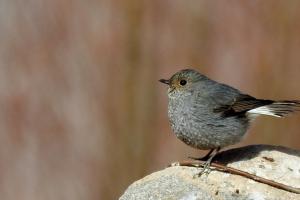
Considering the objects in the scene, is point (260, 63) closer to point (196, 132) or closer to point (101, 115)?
point (101, 115)

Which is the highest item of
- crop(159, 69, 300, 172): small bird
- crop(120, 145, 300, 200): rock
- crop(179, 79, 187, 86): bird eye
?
crop(179, 79, 187, 86): bird eye

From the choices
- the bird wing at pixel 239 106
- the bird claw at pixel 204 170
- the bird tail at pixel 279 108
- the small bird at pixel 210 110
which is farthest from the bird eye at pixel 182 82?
the bird claw at pixel 204 170

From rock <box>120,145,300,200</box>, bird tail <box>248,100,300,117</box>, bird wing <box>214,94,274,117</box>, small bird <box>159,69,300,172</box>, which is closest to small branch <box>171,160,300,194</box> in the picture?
rock <box>120,145,300,200</box>

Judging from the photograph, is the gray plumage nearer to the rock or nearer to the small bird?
the small bird

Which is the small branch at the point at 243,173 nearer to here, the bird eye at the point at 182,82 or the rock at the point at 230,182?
the rock at the point at 230,182

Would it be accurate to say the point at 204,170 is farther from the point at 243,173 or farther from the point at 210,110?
the point at 210,110

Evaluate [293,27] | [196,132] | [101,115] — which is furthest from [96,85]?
[196,132]

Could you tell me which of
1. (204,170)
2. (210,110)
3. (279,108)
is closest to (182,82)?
(210,110)
